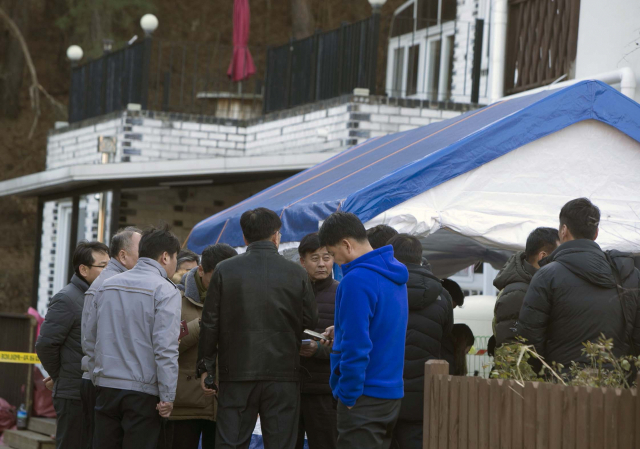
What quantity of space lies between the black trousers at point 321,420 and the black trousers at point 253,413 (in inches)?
18.6

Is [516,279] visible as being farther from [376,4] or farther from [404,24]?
[404,24]

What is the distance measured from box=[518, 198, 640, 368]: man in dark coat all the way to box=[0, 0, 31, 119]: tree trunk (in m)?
23.0

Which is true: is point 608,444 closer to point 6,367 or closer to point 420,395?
point 420,395

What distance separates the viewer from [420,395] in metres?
5.44

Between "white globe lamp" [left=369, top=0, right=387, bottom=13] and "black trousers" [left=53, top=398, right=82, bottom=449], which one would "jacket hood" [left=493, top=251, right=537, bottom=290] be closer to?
"black trousers" [left=53, top=398, right=82, bottom=449]

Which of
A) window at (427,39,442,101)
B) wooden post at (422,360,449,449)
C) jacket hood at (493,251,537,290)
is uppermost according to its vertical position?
window at (427,39,442,101)

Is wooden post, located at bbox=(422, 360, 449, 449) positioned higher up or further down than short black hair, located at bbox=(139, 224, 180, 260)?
further down

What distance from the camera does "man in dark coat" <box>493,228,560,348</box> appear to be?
591 cm

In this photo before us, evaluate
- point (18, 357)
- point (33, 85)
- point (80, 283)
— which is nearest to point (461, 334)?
point (80, 283)

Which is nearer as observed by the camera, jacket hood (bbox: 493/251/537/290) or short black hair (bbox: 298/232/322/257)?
jacket hood (bbox: 493/251/537/290)

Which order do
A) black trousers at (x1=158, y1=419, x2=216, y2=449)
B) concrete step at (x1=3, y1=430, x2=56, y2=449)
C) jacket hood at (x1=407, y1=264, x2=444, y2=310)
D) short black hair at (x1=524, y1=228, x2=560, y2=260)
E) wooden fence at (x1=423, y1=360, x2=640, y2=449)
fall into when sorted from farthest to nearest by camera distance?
concrete step at (x1=3, y1=430, x2=56, y2=449) → short black hair at (x1=524, y1=228, x2=560, y2=260) → black trousers at (x1=158, y1=419, x2=216, y2=449) → jacket hood at (x1=407, y1=264, x2=444, y2=310) → wooden fence at (x1=423, y1=360, x2=640, y2=449)

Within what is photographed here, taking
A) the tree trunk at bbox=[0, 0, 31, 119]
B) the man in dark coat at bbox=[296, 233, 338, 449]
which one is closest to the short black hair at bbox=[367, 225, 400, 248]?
the man in dark coat at bbox=[296, 233, 338, 449]

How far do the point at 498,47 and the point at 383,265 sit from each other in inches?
314

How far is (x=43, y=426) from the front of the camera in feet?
33.9
